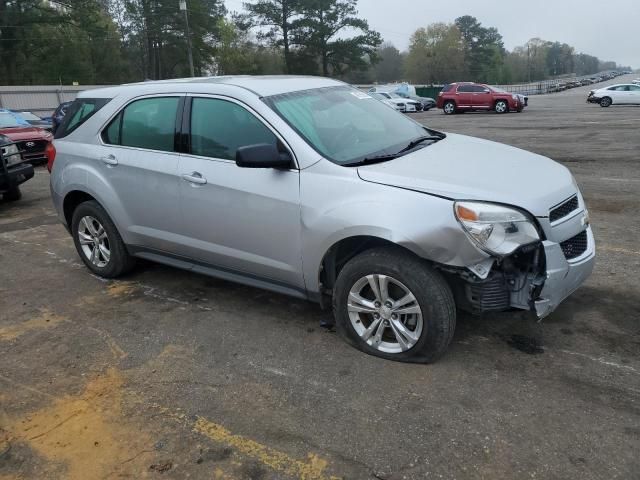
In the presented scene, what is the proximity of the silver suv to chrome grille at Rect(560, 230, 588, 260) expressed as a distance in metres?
0.02

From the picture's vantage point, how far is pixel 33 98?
3575 cm

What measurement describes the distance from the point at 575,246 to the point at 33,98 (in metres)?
39.0

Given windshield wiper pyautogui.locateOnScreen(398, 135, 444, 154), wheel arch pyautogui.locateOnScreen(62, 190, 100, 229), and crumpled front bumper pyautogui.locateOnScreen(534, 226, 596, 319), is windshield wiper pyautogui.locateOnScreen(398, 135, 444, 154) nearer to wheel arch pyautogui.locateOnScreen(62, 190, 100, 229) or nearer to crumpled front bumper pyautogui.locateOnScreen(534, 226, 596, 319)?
crumpled front bumper pyautogui.locateOnScreen(534, 226, 596, 319)

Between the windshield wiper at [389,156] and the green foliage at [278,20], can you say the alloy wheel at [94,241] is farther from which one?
the green foliage at [278,20]

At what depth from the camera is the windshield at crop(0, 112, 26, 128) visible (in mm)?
13309

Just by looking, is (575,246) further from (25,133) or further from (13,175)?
(25,133)

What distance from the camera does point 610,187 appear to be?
8.62 metres

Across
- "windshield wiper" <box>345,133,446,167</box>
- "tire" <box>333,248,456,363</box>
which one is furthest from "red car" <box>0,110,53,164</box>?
"tire" <box>333,248,456,363</box>

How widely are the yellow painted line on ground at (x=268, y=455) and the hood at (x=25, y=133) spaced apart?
11.6 metres

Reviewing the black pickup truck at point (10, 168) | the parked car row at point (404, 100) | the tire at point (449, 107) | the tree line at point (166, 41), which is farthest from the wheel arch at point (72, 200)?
the tree line at point (166, 41)

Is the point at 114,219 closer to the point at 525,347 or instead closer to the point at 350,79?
the point at 525,347

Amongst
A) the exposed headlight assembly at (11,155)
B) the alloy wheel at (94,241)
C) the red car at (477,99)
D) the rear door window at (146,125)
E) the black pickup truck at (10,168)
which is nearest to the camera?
the rear door window at (146,125)

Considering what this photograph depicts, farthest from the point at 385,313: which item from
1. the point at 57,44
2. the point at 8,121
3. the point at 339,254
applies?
the point at 57,44

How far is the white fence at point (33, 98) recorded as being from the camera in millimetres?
34344
